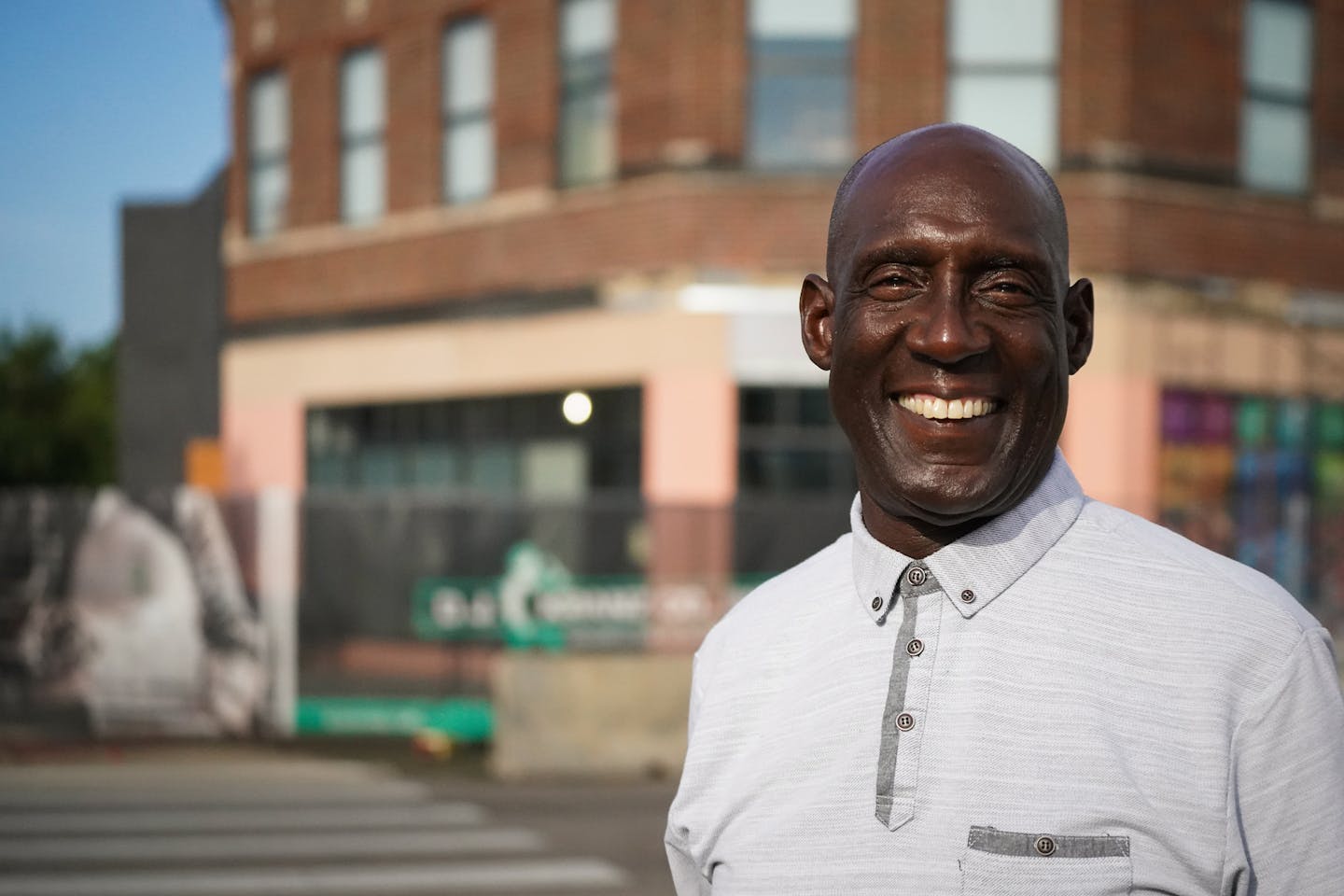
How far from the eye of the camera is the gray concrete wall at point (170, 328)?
24.5m

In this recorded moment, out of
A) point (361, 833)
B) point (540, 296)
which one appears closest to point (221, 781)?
point (361, 833)

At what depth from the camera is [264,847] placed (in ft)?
31.8

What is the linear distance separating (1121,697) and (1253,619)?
0.18m

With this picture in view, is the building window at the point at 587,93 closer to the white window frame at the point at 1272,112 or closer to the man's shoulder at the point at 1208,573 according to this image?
the white window frame at the point at 1272,112

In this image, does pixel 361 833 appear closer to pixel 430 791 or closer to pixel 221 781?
pixel 430 791

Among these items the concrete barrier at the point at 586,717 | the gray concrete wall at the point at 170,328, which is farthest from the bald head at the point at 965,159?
the gray concrete wall at the point at 170,328

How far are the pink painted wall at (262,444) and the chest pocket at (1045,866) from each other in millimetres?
20056

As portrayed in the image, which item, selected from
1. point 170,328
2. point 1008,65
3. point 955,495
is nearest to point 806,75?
point 1008,65

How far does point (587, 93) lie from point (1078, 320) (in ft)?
53.2

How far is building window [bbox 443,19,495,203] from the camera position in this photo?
1895 cm

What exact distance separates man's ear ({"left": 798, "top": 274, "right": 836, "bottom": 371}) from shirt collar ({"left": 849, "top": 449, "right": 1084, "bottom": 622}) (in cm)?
31

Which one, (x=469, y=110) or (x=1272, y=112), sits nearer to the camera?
(x=1272, y=112)

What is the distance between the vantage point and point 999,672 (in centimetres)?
191

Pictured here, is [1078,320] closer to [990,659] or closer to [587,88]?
[990,659]
